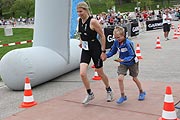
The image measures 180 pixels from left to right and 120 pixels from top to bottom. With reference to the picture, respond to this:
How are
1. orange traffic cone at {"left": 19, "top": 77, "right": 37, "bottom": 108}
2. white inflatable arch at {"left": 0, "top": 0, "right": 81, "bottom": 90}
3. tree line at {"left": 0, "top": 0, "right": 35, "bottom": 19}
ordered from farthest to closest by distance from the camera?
tree line at {"left": 0, "top": 0, "right": 35, "bottom": 19}
white inflatable arch at {"left": 0, "top": 0, "right": 81, "bottom": 90}
orange traffic cone at {"left": 19, "top": 77, "right": 37, "bottom": 108}

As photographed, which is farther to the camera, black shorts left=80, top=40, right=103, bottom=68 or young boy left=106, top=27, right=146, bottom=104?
black shorts left=80, top=40, right=103, bottom=68

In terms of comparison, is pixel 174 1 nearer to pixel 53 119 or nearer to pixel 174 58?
pixel 174 58

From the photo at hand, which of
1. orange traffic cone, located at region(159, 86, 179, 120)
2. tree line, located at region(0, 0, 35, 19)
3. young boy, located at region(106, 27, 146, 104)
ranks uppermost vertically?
tree line, located at region(0, 0, 35, 19)

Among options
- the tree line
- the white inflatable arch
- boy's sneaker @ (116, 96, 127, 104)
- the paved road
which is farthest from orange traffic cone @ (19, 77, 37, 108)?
the tree line

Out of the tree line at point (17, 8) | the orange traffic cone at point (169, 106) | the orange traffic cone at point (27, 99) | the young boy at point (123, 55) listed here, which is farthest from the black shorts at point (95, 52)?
the tree line at point (17, 8)

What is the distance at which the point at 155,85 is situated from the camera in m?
6.97

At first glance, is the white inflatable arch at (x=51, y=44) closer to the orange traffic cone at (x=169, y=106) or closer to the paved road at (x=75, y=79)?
the paved road at (x=75, y=79)

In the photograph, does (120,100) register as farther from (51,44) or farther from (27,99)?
(51,44)

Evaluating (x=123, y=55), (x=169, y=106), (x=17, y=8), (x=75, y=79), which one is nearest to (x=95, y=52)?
(x=123, y=55)

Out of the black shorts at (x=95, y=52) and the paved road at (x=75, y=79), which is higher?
the black shorts at (x=95, y=52)

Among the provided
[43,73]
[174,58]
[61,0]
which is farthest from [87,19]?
[174,58]

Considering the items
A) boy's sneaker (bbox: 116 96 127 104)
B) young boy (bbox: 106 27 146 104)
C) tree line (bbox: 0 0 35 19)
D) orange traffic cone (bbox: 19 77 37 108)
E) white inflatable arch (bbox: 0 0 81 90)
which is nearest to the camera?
young boy (bbox: 106 27 146 104)

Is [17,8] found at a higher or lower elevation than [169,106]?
higher

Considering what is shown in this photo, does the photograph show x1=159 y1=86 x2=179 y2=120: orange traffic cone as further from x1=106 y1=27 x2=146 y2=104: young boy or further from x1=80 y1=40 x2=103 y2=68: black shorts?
x1=80 y1=40 x2=103 y2=68: black shorts
